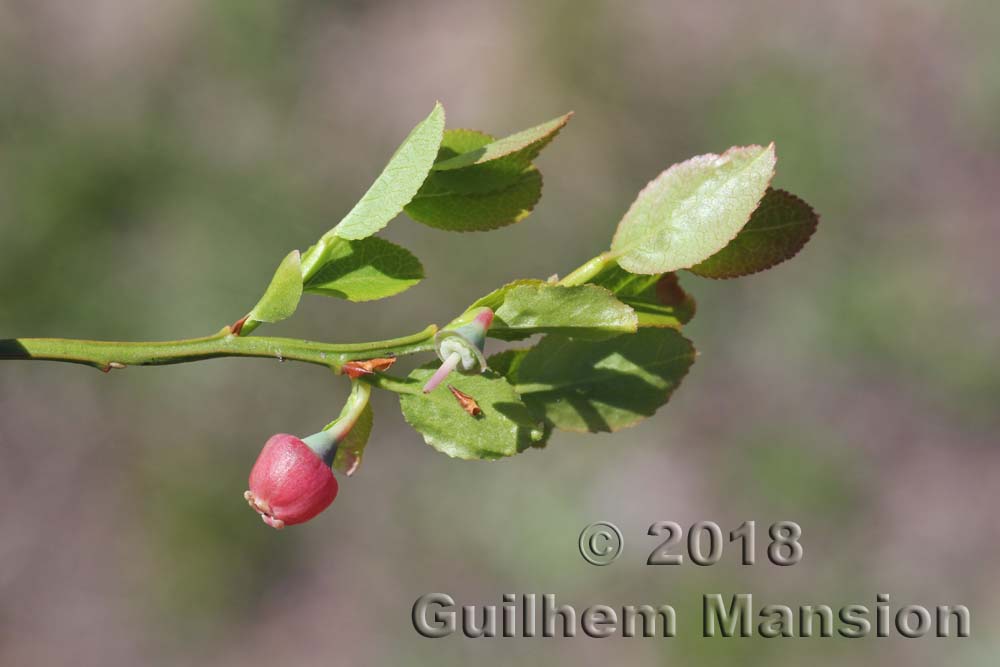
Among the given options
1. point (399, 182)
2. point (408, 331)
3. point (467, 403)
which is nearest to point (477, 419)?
point (467, 403)

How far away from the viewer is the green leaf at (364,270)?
38.7 inches

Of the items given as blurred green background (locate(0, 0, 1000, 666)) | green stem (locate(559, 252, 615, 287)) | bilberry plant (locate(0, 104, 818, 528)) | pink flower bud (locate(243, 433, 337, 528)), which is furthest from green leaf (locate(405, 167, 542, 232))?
blurred green background (locate(0, 0, 1000, 666))

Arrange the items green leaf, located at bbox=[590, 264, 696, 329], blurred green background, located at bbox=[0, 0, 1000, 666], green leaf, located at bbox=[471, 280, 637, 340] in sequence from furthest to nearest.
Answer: blurred green background, located at bbox=[0, 0, 1000, 666] → green leaf, located at bbox=[590, 264, 696, 329] → green leaf, located at bbox=[471, 280, 637, 340]

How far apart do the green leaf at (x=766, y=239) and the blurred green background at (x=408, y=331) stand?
Result: 264 centimetres

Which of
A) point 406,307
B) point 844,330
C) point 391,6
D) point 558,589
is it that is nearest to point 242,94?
point 391,6

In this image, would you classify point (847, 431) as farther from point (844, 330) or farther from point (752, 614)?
point (752, 614)

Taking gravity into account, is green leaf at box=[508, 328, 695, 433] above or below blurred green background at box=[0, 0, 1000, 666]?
below

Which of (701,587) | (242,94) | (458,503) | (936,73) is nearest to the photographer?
(701,587)

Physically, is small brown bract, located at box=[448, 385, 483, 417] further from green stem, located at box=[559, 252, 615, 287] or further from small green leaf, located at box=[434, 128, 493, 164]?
small green leaf, located at box=[434, 128, 493, 164]

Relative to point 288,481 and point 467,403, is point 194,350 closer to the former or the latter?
point 288,481

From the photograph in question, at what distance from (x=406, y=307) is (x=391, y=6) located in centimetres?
163

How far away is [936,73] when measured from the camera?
4449 millimetres

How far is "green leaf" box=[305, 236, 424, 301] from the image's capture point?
38.7 inches

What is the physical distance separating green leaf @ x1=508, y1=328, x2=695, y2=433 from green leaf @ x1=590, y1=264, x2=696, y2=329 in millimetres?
23
